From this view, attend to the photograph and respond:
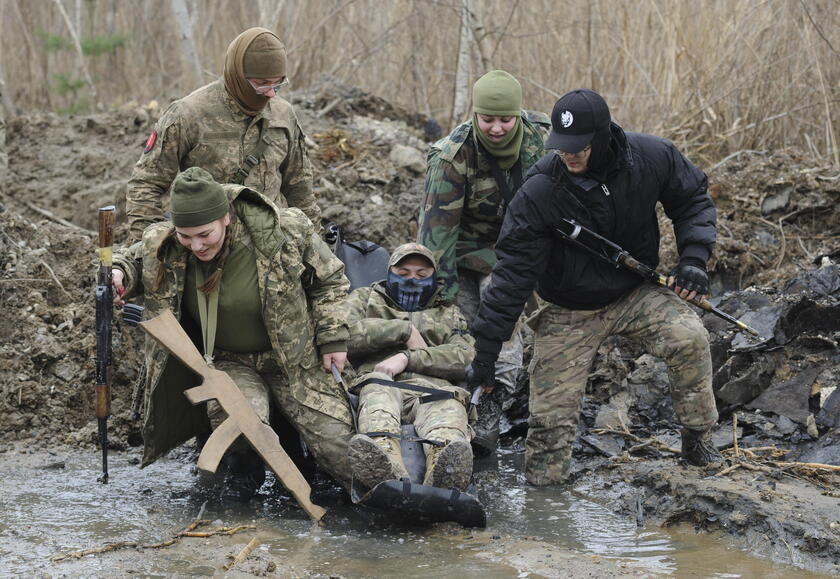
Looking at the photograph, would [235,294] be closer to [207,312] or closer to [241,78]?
[207,312]

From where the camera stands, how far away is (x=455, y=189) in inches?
237

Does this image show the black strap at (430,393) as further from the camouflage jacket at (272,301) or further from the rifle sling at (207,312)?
the rifle sling at (207,312)

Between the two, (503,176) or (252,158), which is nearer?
(252,158)

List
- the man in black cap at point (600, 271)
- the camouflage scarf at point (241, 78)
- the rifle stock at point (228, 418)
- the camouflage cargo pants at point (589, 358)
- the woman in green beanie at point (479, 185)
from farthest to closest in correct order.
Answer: the woman in green beanie at point (479, 185) → the camouflage scarf at point (241, 78) → the camouflage cargo pants at point (589, 358) → the man in black cap at point (600, 271) → the rifle stock at point (228, 418)

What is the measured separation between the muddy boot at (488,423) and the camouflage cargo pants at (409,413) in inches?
26.8

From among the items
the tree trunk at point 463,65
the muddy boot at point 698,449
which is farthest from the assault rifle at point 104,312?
the tree trunk at point 463,65

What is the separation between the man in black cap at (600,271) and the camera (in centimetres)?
505

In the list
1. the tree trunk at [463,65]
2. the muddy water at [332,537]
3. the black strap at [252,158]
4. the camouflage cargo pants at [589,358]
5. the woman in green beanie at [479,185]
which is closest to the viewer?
the muddy water at [332,537]

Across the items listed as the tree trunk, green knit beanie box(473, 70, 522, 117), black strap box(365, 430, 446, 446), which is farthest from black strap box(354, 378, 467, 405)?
the tree trunk

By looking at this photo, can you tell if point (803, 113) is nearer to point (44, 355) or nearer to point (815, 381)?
point (815, 381)

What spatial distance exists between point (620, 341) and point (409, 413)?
91.2 inches

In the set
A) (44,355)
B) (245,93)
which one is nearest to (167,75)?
(44,355)

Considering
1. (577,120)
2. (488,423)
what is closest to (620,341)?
(488,423)

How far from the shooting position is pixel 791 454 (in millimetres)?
5645
